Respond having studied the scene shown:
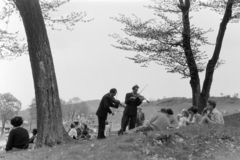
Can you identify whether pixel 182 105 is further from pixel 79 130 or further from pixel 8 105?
pixel 8 105

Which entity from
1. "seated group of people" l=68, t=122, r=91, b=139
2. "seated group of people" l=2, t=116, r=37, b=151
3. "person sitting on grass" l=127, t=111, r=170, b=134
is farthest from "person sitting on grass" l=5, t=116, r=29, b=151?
"seated group of people" l=68, t=122, r=91, b=139

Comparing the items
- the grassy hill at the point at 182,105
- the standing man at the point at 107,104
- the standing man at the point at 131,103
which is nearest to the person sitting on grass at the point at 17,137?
the standing man at the point at 107,104

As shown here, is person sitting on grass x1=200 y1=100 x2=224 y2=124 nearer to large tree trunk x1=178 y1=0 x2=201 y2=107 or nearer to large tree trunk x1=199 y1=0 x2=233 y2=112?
large tree trunk x1=199 y1=0 x2=233 y2=112

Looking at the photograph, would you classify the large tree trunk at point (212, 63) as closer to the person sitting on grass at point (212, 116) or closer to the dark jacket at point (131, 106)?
the person sitting on grass at point (212, 116)

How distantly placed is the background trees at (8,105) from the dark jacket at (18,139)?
2124 inches

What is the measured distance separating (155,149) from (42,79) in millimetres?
4010

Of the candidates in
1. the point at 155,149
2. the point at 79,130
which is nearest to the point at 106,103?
the point at 155,149

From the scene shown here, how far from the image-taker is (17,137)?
8609 millimetres

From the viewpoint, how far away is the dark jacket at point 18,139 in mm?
8477

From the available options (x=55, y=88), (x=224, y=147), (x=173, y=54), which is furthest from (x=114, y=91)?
(x=173, y=54)

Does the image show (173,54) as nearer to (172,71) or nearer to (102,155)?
(172,71)

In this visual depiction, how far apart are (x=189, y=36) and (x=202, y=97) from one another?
3.25 m

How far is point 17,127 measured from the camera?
8.55m

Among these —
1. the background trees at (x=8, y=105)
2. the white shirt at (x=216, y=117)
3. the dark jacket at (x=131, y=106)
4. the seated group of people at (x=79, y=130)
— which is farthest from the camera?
the background trees at (x=8, y=105)
